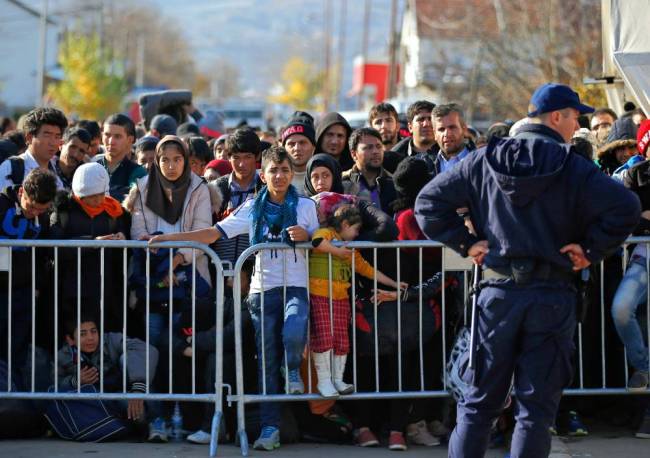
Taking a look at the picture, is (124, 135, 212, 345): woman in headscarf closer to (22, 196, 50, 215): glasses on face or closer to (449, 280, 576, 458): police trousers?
(22, 196, 50, 215): glasses on face

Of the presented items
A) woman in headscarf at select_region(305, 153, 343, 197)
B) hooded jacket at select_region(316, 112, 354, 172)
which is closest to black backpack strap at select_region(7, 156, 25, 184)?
woman in headscarf at select_region(305, 153, 343, 197)

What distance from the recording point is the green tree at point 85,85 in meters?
59.9

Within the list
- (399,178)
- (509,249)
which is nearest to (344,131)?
(399,178)

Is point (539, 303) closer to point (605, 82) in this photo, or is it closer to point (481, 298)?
point (481, 298)

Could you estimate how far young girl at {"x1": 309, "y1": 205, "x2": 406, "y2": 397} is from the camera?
7.28 metres

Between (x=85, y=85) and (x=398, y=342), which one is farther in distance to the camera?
(x=85, y=85)

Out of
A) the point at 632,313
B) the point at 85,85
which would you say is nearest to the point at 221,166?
the point at 632,313

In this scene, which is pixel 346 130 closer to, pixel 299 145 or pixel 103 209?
pixel 299 145

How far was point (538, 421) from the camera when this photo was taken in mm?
5723

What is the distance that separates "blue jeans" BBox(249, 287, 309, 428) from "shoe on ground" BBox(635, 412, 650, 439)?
2293 millimetres

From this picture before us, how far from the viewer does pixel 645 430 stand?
7551 mm

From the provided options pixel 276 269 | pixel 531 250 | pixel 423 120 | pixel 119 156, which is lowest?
pixel 276 269

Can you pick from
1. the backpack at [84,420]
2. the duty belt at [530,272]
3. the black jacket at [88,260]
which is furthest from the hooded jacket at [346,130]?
the duty belt at [530,272]

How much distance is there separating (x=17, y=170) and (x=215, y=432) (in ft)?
8.83
